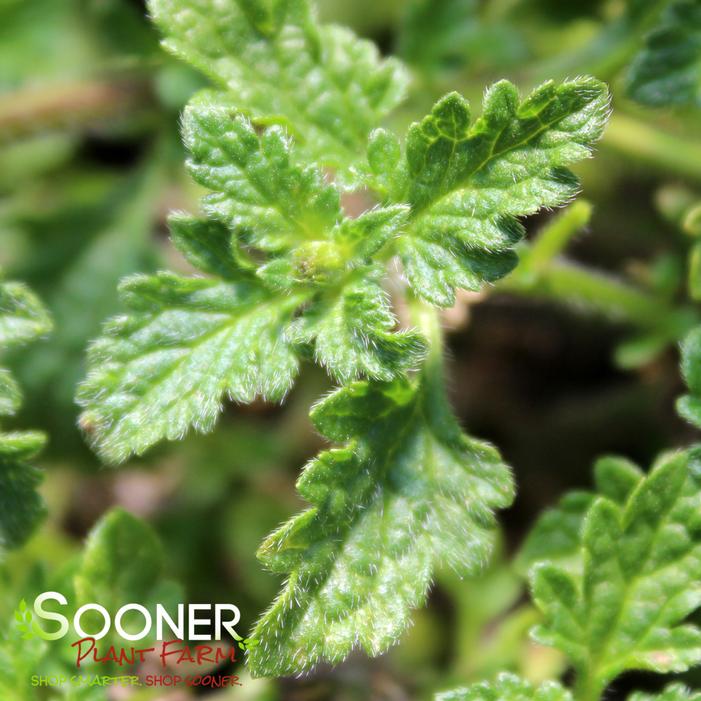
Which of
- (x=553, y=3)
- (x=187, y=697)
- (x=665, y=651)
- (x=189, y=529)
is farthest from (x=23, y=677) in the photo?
(x=553, y=3)

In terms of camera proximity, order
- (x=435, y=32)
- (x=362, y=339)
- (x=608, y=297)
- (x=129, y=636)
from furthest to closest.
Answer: (x=435, y=32) < (x=608, y=297) < (x=129, y=636) < (x=362, y=339)

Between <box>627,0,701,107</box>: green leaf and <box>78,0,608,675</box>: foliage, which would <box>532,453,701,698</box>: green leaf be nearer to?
<box>78,0,608,675</box>: foliage

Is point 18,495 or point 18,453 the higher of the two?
point 18,453

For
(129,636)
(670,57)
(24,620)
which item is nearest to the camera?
Result: (24,620)

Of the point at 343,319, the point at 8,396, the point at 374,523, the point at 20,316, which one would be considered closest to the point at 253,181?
the point at 343,319

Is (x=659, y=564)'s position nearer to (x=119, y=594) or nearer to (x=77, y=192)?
(x=119, y=594)

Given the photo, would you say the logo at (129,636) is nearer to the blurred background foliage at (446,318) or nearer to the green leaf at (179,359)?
the blurred background foliage at (446,318)

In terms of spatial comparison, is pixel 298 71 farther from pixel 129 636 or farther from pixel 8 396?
pixel 129 636
